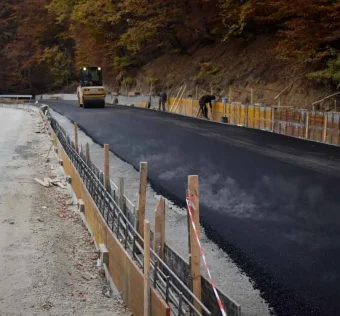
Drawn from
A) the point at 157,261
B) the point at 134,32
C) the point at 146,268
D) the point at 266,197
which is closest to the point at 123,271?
the point at 157,261

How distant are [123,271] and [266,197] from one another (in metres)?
5.03

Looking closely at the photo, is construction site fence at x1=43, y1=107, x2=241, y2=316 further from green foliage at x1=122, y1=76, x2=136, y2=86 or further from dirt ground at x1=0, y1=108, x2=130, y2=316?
green foliage at x1=122, y1=76, x2=136, y2=86

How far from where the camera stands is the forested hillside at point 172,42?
21.8 m

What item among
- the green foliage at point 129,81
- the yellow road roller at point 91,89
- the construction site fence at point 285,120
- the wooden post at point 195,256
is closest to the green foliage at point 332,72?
the construction site fence at point 285,120

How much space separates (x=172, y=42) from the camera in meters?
42.7

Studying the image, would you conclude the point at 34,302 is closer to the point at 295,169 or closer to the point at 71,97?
the point at 295,169

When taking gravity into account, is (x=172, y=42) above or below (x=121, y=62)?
above

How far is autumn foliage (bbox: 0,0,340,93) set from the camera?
21.2m

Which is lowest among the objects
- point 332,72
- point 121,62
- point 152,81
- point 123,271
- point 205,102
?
point 123,271

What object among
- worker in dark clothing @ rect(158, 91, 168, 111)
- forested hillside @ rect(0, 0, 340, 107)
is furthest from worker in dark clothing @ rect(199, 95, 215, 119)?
worker in dark clothing @ rect(158, 91, 168, 111)

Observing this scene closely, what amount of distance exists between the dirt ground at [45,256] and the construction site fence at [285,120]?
9.62 metres

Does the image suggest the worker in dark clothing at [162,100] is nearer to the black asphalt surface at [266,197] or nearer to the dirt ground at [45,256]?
the black asphalt surface at [266,197]

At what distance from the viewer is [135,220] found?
809 centimetres

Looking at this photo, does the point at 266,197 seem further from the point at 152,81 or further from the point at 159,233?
the point at 152,81
